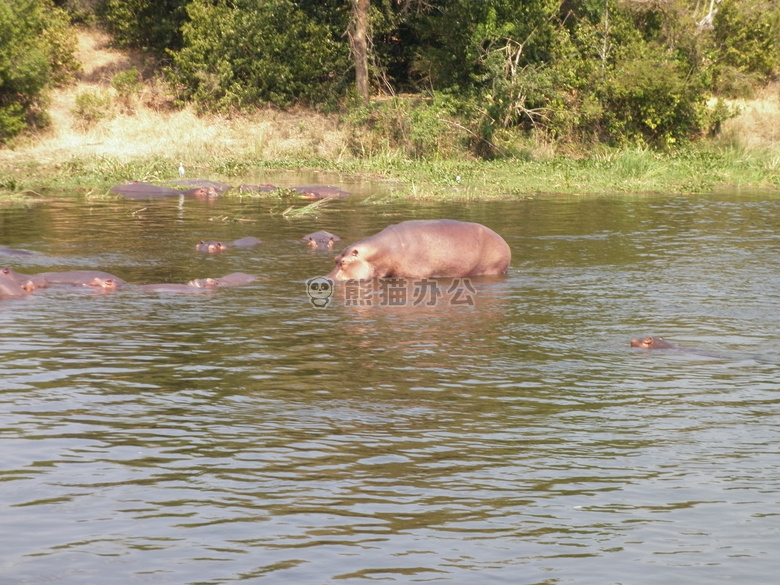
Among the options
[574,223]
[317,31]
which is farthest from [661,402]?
[317,31]

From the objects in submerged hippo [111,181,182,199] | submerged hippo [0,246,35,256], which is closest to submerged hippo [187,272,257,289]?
submerged hippo [0,246,35,256]

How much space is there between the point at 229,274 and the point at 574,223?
7.04m

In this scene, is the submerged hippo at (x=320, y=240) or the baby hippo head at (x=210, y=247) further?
the submerged hippo at (x=320, y=240)

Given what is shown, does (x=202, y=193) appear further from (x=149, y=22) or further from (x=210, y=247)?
(x=149, y=22)

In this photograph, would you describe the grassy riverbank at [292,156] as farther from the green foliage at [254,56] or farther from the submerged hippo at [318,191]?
the submerged hippo at [318,191]

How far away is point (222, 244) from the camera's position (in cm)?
1406

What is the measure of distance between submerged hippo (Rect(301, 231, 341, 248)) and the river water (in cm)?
166

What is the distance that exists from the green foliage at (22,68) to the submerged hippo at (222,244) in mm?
15743

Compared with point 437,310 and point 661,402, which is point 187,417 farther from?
point 437,310

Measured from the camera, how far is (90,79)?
112ft

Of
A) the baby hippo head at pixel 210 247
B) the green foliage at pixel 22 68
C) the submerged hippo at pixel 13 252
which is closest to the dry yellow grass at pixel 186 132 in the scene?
the green foliage at pixel 22 68

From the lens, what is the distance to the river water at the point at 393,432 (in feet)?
15.6

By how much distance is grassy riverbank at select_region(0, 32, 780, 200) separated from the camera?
23203 mm

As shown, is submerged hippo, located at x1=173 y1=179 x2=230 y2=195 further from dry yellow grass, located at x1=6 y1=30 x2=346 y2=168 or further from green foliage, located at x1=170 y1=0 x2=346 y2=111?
green foliage, located at x1=170 y1=0 x2=346 y2=111
